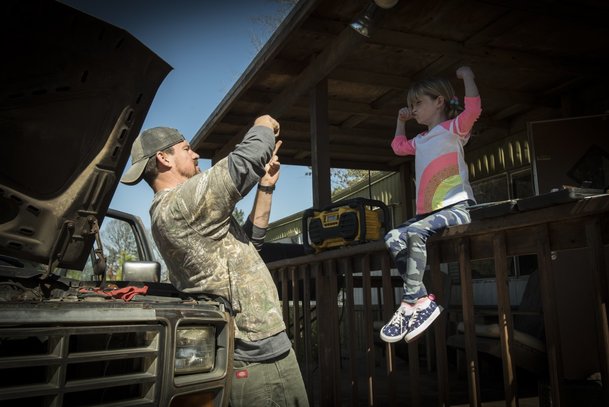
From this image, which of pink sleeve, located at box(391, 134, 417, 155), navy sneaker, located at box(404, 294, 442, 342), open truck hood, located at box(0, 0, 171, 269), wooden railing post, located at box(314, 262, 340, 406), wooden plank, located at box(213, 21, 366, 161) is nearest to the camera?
open truck hood, located at box(0, 0, 171, 269)

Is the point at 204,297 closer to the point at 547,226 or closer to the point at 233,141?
the point at 547,226

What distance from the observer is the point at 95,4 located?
7.46 feet

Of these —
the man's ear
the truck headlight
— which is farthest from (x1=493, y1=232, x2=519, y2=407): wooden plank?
the man's ear

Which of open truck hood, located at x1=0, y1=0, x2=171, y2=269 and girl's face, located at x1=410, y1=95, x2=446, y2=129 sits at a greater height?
girl's face, located at x1=410, y1=95, x2=446, y2=129

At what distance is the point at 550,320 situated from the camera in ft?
8.04

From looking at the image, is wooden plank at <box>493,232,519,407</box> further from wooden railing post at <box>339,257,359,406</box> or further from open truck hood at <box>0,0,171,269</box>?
open truck hood at <box>0,0,171,269</box>

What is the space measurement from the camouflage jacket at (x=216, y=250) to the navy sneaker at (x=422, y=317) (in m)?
0.82

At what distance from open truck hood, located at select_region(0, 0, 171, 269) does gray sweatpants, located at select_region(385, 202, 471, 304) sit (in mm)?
1623

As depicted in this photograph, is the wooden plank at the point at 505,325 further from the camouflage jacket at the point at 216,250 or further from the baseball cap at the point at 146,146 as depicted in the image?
the baseball cap at the point at 146,146

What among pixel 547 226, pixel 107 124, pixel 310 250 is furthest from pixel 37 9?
pixel 310 250

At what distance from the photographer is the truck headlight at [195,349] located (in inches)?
72.3

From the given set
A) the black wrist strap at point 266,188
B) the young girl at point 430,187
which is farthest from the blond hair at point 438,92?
the black wrist strap at point 266,188

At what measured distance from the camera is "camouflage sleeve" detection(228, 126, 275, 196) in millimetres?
2102

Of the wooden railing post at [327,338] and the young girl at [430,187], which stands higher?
the young girl at [430,187]
